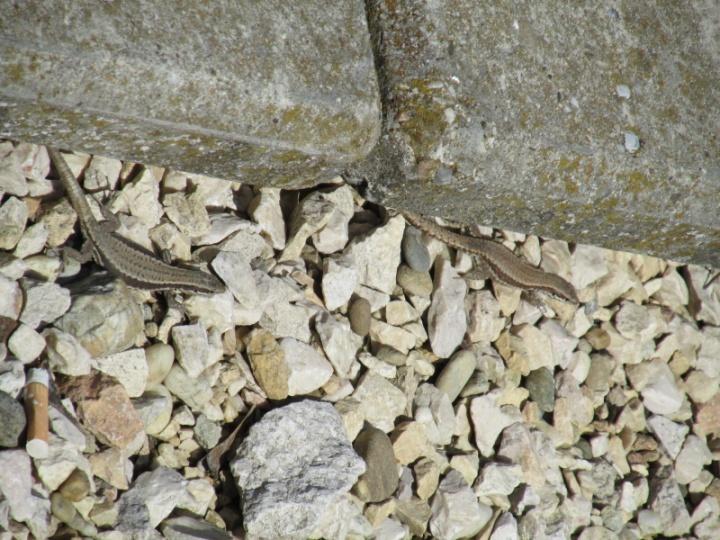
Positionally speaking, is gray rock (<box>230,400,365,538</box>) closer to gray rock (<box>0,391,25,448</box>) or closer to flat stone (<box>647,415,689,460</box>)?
gray rock (<box>0,391,25,448</box>)

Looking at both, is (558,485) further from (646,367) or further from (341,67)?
(341,67)

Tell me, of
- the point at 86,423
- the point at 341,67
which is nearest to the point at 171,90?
the point at 341,67

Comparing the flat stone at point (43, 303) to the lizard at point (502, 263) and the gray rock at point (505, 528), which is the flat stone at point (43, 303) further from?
the gray rock at point (505, 528)

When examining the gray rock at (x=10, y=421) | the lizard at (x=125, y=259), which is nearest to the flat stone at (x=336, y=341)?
the lizard at (x=125, y=259)

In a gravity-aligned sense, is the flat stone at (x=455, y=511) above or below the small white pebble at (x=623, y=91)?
below

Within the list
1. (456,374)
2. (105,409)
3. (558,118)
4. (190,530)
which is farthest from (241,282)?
(558,118)

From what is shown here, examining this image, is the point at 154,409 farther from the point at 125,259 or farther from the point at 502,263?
the point at 502,263

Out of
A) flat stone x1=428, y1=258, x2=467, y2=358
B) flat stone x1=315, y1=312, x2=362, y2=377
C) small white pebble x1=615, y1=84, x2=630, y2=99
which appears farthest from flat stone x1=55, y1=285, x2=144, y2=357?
small white pebble x1=615, y1=84, x2=630, y2=99
